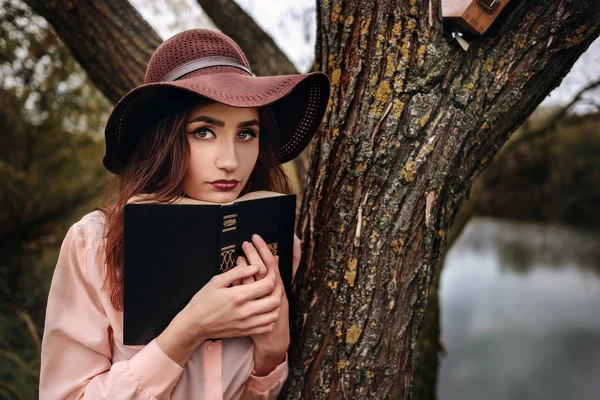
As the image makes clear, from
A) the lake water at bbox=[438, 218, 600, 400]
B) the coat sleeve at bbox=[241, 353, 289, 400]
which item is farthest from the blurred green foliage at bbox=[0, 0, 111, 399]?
the lake water at bbox=[438, 218, 600, 400]

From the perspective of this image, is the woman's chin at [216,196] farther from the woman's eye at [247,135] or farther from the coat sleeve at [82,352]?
the coat sleeve at [82,352]

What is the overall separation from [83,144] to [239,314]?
14.6 feet

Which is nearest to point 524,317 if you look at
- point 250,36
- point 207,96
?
point 250,36

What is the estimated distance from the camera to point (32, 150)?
441 cm

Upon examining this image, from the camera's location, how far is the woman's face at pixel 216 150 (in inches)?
43.3

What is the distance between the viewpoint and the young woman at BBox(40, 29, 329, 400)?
3.46 ft

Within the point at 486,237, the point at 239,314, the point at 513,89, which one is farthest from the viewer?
the point at 486,237

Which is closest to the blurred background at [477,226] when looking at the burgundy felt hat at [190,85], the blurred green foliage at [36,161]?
the blurred green foliage at [36,161]

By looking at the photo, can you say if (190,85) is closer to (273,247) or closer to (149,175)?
(149,175)

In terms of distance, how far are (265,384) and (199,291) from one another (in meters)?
0.40

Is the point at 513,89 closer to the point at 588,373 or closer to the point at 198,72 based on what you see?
the point at 198,72

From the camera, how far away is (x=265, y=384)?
1279 mm

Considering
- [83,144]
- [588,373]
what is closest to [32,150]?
[83,144]

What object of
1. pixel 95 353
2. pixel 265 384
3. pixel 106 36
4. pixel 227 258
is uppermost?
pixel 106 36
